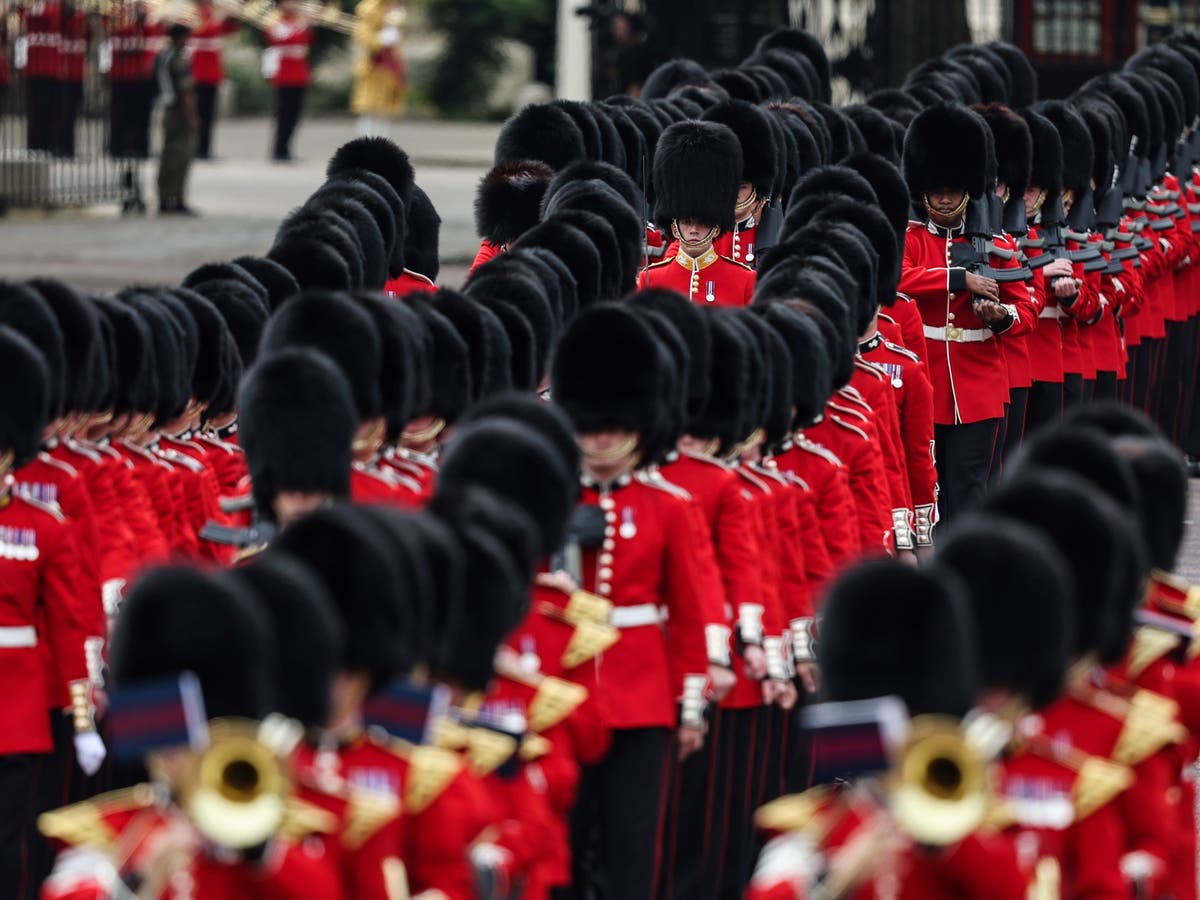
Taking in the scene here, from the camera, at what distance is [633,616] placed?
5.96 m

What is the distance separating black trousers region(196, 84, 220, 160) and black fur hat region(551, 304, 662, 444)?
20.2 meters

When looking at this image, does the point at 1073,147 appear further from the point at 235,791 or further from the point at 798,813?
the point at 235,791

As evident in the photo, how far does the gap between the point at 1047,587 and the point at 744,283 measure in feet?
15.4

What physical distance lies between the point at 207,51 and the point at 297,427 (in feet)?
67.5

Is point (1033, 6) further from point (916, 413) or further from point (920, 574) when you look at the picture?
point (920, 574)

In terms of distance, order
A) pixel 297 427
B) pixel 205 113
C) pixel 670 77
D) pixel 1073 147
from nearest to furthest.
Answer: pixel 297 427 → pixel 1073 147 → pixel 670 77 → pixel 205 113

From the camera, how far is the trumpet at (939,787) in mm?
3818

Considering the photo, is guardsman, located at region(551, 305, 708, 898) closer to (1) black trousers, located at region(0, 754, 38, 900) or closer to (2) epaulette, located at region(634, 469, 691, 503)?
(2) epaulette, located at region(634, 469, 691, 503)

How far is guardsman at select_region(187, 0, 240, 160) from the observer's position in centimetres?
2577

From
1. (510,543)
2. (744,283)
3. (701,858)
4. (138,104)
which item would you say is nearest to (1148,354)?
(744,283)

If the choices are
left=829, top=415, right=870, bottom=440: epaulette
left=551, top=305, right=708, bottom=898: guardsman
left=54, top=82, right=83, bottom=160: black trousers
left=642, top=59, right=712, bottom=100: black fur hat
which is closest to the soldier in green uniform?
left=54, top=82, right=83, bottom=160: black trousers

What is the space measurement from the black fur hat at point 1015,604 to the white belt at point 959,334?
18.1 ft

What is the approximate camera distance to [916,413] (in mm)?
8477

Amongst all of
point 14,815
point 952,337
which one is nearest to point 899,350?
point 952,337
